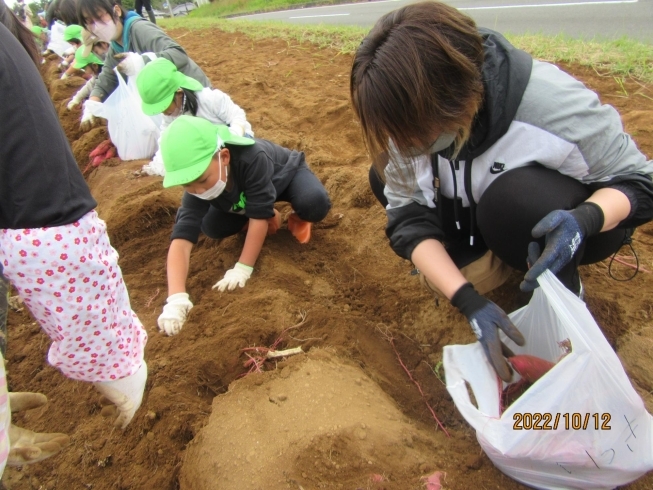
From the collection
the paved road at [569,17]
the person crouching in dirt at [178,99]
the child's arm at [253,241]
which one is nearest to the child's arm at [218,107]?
the person crouching in dirt at [178,99]

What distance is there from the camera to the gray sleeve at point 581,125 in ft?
3.84

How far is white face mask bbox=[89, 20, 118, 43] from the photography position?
2.98m

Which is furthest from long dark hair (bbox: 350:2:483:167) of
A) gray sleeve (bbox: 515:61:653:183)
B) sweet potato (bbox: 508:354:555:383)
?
sweet potato (bbox: 508:354:555:383)

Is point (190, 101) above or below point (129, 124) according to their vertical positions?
above

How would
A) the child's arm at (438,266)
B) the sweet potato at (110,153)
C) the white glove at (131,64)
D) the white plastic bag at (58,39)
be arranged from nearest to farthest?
the child's arm at (438,266) → the white glove at (131,64) → the sweet potato at (110,153) → the white plastic bag at (58,39)

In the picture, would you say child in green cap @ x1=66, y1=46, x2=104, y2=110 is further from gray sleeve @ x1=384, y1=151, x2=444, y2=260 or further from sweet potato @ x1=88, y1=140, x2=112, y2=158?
gray sleeve @ x1=384, y1=151, x2=444, y2=260

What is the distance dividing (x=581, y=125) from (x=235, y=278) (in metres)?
1.36

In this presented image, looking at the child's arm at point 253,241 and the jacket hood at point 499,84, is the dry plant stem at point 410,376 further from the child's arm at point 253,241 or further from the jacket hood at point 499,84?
the jacket hood at point 499,84

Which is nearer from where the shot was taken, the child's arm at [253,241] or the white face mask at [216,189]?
the white face mask at [216,189]

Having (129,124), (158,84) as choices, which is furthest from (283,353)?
(129,124)

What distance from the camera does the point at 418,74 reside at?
3.24 feet

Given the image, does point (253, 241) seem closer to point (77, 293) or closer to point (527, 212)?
point (77, 293)

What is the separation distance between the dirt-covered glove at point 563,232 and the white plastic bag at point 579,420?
0.05m

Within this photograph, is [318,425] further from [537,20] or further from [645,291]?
[537,20]
